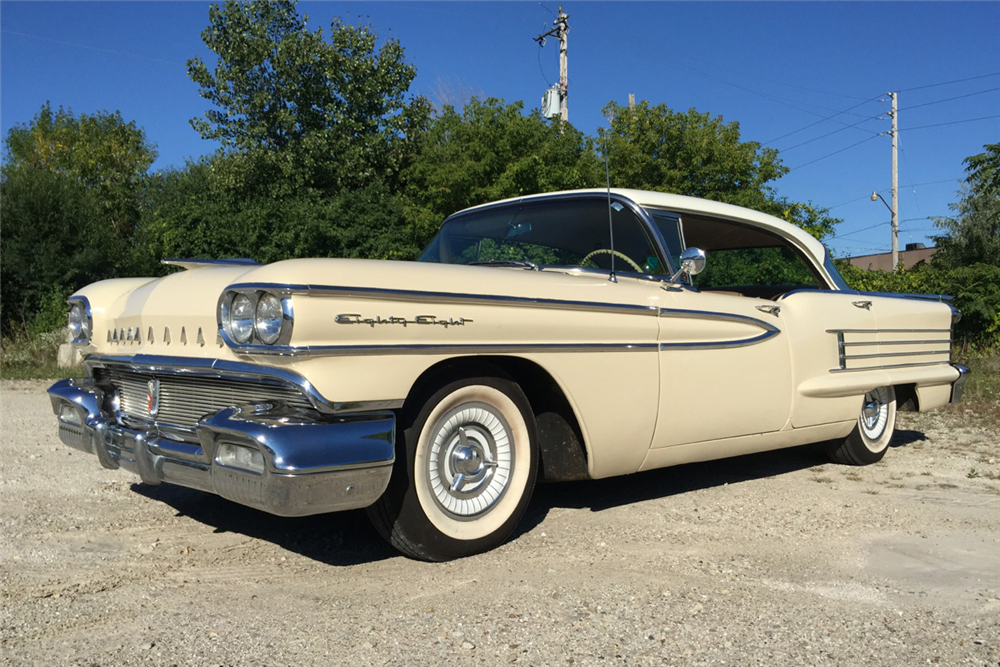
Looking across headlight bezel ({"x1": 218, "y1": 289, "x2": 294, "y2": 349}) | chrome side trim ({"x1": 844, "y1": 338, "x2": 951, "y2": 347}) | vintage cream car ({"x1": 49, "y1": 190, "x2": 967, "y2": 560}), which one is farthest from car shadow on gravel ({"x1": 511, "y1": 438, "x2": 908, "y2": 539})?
headlight bezel ({"x1": 218, "y1": 289, "x2": 294, "y2": 349})

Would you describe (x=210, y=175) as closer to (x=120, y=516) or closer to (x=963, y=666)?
(x=120, y=516)

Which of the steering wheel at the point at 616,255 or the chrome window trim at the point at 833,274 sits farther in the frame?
the chrome window trim at the point at 833,274

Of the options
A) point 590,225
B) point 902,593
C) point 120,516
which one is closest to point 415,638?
point 902,593

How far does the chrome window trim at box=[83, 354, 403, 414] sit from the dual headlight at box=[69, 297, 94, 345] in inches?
23.4

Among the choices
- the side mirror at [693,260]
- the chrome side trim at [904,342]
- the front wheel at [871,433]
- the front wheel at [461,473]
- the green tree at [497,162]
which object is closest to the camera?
the front wheel at [461,473]

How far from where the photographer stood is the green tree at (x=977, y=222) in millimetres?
23620

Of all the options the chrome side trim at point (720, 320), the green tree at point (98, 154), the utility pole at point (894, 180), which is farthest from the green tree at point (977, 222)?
the green tree at point (98, 154)

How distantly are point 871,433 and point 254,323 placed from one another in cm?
442

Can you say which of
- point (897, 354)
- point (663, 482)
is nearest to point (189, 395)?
point (663, 482)

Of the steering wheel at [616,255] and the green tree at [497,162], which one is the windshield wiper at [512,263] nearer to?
the steering wheel at [616,255]

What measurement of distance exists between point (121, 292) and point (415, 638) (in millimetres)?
2363

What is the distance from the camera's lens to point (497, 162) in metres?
15.9

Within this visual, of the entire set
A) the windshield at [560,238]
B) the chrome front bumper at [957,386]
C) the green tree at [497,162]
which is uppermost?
the green tree at [497,162]

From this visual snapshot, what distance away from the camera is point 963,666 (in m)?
2.44
